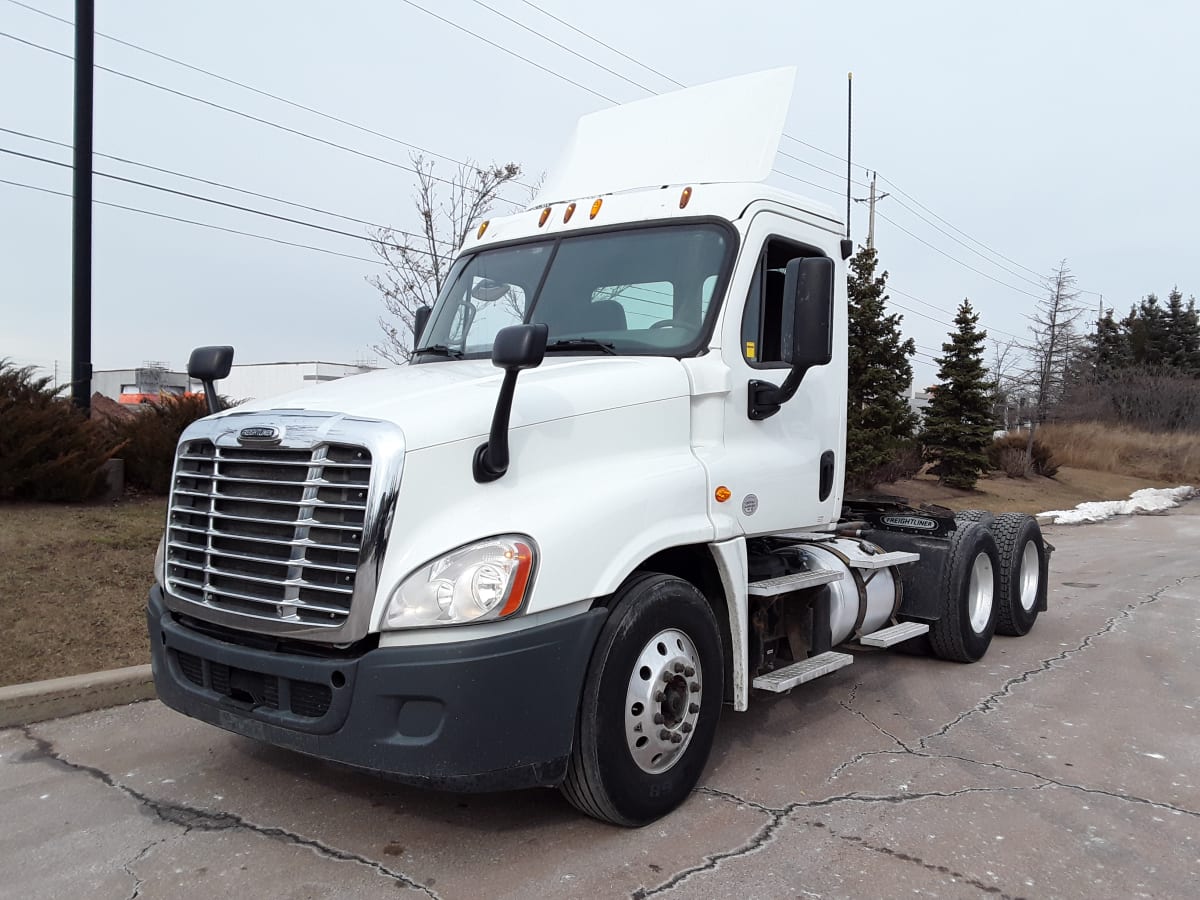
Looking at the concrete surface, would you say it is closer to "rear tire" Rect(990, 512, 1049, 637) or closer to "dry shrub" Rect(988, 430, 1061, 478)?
"rear tire" Rect(990, 512, 1049, 637)

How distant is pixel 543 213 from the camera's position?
515 centimetres

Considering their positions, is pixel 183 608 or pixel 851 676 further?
pixel 851 676

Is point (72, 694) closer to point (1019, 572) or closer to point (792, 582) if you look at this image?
point (792, 582)

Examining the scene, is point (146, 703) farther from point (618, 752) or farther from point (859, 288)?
point (859, 288)

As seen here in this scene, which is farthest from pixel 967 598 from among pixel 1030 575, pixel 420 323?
pixel 420 323

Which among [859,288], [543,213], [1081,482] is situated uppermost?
[859,288]

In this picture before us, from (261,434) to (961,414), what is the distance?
2566cm

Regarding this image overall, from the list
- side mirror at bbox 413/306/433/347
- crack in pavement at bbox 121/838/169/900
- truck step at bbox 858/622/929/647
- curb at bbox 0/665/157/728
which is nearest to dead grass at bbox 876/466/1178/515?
truck step at bbox 858/622/929/647

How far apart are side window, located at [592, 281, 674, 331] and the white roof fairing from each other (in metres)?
0.81

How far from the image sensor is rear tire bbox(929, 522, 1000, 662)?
642cm

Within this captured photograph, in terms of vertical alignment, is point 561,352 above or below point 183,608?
above

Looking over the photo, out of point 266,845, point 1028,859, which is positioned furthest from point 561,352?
point 1028,859

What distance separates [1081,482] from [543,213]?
3140 centimetres

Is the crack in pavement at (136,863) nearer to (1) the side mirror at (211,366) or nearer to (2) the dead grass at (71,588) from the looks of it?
(1) the side mirror at (211,366)
